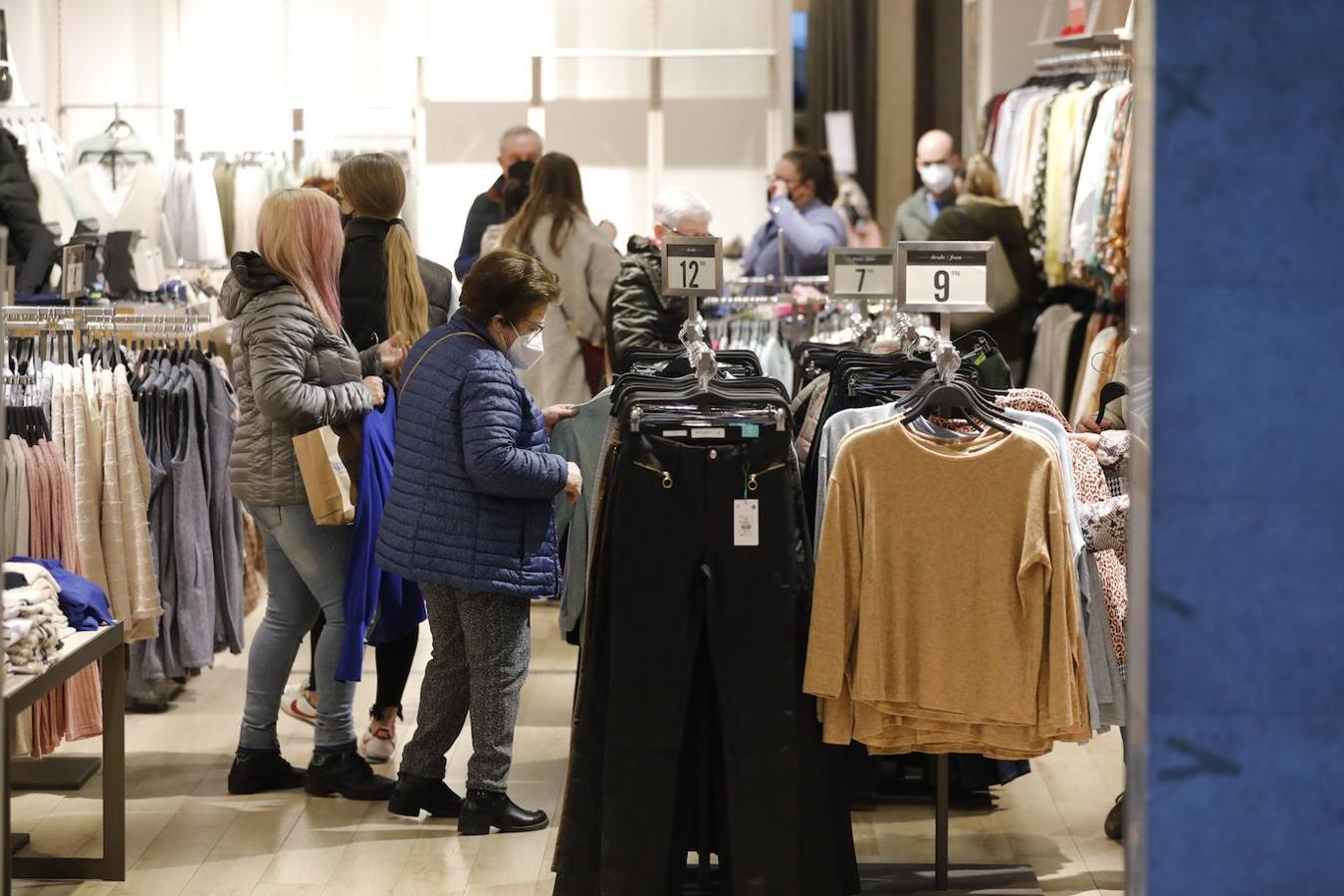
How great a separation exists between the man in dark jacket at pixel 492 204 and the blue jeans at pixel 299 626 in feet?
7.58

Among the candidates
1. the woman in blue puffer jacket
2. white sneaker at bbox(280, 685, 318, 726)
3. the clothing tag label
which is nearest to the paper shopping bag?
the woman in blue puffer jacket

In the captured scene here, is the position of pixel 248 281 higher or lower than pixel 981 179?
A: lower

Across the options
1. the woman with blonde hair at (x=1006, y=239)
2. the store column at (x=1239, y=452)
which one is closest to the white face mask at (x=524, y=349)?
the store column at (x=1239, y=452)

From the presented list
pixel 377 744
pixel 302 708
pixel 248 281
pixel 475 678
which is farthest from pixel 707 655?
pixel 302 708

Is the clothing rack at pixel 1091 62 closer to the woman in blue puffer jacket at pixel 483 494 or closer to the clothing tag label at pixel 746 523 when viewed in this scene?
the woman in blue puffer jacket at pixel 483 494

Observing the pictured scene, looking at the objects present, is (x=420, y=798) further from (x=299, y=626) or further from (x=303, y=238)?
(x=303, y=238)

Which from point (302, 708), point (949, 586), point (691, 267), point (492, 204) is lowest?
point (302, 708)

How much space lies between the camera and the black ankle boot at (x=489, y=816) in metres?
4.29

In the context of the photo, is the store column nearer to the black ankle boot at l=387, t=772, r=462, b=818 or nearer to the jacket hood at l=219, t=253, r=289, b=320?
the black ankle boot at l=387, t=772, r=462, b=818

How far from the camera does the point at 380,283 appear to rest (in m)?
4.93

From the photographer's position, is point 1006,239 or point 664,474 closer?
point 664,474

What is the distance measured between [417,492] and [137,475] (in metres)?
1.07

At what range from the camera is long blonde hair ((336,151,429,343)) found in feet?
15.9

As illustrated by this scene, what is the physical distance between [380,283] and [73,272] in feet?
2.90
